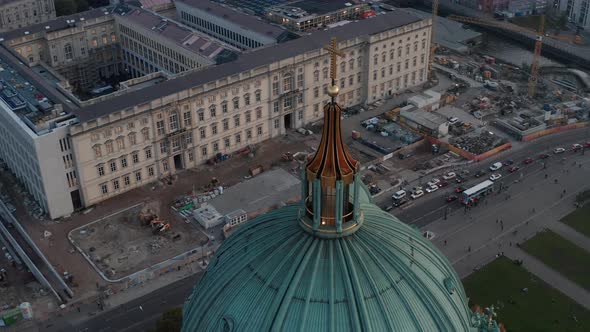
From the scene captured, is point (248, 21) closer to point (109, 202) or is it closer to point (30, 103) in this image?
point (30, 103)

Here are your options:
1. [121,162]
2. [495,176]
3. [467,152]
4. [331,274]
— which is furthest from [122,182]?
[331,274]

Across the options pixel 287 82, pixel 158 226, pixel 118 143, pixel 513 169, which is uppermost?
pixel 287 82

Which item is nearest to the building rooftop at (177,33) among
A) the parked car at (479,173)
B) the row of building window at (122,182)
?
the row of building window at (122,182)

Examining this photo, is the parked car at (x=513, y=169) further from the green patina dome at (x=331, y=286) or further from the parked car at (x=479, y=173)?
the green patina dome at (x=331, y=286)

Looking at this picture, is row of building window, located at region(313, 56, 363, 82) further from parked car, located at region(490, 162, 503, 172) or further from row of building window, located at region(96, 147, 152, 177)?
row of building window, located at region(96, 147, 152, 177)

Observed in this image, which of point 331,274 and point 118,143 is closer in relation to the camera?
point 331,274

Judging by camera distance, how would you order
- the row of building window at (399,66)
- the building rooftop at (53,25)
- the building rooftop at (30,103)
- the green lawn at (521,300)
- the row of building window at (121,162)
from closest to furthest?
the green lawn at (521,300) → the building rooftop at (30,103) → the row of building window at (121,162) → the building rooftop at (53,25) → the row of building window at (399,66)
